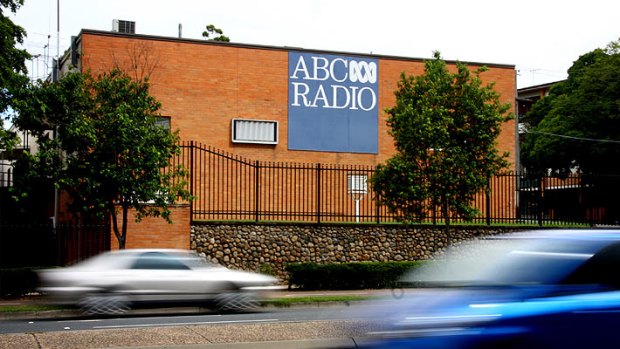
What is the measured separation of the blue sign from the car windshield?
1030 inches

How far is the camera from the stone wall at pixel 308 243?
2580cm

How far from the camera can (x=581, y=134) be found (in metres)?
50.7

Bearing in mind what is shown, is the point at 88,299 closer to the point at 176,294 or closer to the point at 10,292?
the point at 176,294

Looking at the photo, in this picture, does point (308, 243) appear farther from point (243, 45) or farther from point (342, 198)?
point (243, 45)

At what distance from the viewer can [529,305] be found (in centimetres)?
645

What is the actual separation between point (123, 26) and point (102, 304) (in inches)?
838

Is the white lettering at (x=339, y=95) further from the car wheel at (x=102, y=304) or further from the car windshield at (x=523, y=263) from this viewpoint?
the car windshield at (x=523, y=263)

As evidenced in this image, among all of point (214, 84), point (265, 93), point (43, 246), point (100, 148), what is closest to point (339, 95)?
point (265, 93)

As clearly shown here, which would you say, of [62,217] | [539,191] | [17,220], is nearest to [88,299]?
[62,217]

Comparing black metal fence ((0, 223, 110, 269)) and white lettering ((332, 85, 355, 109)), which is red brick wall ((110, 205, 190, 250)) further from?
white lettering ((332, 85, 355, 109))

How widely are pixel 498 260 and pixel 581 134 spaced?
46103 mm

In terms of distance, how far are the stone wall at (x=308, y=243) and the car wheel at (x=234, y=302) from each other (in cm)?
846

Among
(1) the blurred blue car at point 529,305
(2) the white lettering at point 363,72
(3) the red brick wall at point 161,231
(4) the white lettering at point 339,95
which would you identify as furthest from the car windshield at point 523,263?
(2) the white lettering at point 363,72

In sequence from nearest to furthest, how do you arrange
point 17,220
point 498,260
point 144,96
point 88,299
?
point 498,260 < point 88,299 < point 144,96 < point 17,220
